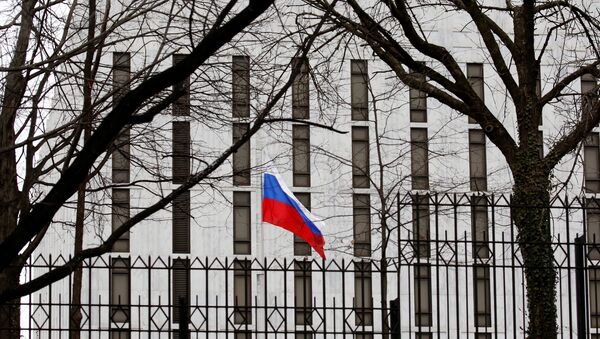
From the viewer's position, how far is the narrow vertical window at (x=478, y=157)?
45878 mm

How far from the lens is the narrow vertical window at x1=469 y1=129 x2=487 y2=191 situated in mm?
45878

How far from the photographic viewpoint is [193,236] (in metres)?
45.6

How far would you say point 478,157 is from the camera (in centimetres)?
4634

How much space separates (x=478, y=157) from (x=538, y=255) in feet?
107

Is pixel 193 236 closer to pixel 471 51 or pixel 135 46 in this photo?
pixel 135 46

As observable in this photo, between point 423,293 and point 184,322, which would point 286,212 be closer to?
point 184,322

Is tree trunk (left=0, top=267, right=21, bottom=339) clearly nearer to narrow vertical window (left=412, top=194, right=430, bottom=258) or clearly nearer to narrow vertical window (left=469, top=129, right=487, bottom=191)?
narrow vertical window (left=412, top=194, right=430, bottom=258)

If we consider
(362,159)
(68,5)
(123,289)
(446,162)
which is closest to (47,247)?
(123,289)

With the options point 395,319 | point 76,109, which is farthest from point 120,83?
point 395,319

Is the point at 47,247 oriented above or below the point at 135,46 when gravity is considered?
below

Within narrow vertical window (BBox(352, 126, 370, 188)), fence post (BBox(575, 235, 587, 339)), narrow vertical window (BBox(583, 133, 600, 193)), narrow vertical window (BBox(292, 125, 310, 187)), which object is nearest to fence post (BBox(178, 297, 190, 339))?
fence post (BBox(575, 235, 587, 339))

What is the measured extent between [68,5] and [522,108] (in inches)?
210

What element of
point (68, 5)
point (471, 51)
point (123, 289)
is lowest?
point (123, 289)

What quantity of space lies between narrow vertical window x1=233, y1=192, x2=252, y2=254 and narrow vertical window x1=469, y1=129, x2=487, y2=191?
26.8 feet
